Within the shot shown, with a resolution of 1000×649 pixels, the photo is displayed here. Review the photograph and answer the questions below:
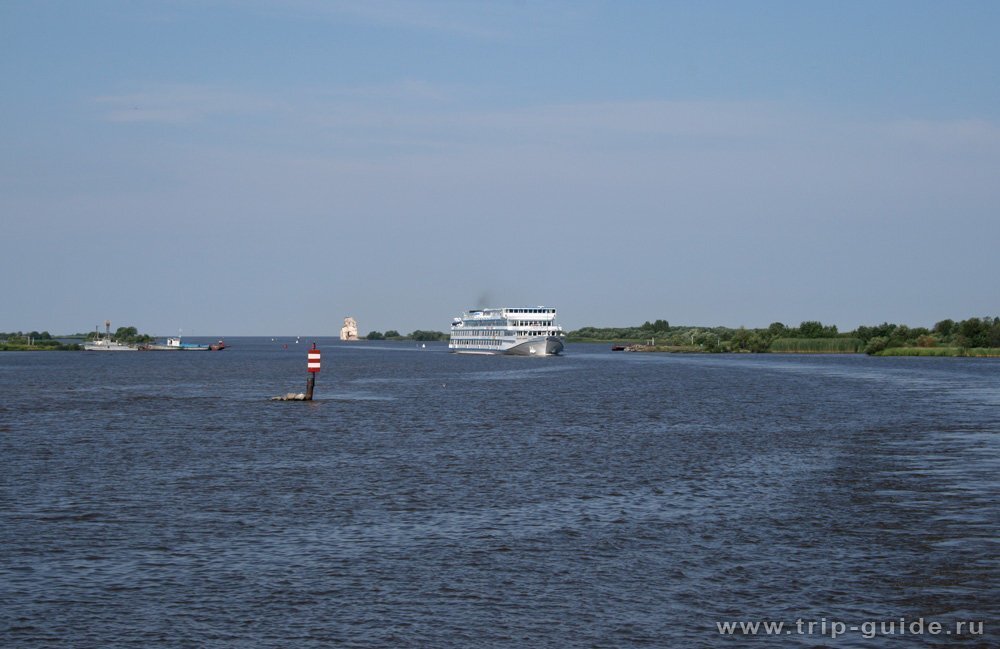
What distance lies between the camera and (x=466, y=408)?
77.4m

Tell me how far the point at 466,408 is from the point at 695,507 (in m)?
46.0

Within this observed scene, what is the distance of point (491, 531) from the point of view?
28359mm

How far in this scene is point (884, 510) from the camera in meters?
31.8

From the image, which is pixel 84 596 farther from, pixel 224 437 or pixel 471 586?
pixel 224 437

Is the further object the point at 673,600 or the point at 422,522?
the point at 422,522

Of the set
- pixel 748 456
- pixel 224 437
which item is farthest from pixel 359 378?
pixel 748 456

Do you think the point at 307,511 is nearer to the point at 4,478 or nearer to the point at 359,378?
the point at 4,478

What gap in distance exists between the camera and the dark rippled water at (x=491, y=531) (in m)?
19.9

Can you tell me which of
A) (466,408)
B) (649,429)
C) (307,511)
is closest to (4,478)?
(307,511)

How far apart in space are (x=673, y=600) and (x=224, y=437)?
3944 cm

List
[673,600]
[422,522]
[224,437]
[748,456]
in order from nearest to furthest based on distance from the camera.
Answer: [673,600], [422,522], [748,456], [224,437]

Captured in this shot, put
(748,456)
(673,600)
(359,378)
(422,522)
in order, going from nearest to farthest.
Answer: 1. (673,600)
2. (422,522)
3. (748,456)
4. (359,378)

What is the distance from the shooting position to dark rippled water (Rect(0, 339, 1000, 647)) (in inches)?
783

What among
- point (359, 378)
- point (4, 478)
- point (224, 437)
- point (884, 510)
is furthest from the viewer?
point (359, 378)
